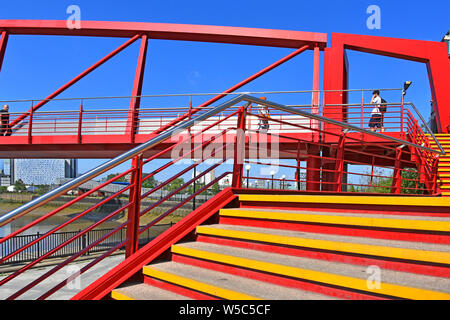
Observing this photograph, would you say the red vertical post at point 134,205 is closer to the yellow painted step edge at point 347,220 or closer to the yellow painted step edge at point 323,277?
the yellow painted step edge at point 323,277

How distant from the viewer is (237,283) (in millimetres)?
2461

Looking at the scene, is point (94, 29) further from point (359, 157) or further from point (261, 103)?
point (261, 103)

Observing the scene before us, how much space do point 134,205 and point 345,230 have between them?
1.82 meters

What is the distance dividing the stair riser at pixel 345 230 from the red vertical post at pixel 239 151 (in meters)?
0.64

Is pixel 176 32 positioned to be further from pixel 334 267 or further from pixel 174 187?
pixel 174 187

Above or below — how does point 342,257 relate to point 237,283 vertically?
above

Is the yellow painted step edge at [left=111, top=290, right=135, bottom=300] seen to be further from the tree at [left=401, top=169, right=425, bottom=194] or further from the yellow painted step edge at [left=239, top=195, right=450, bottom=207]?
the tree at [left=401, top=169, right=425, bottom=194]

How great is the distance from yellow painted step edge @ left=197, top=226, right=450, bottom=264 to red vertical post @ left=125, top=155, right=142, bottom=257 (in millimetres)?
699

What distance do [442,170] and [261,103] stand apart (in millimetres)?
7231

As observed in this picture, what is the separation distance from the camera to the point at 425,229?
2354 mm

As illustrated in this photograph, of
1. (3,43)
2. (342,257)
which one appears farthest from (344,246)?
(3,43)

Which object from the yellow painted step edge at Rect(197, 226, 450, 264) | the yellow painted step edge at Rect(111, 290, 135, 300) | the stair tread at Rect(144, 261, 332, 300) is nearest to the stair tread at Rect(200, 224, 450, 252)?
the yellow painted step edge at Rect(197, 226, 450, 264)
